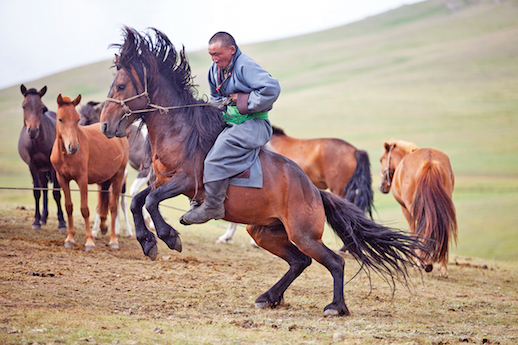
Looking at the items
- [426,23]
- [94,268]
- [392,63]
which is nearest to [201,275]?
[94,268]

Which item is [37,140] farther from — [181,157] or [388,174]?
[388,174]

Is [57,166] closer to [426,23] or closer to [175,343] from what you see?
[175,343]

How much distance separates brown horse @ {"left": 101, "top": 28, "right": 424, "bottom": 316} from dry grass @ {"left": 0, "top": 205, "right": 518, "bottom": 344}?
1.94ft

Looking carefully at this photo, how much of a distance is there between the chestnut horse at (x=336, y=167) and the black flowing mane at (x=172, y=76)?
5398 millimetres

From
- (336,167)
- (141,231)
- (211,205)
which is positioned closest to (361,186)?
(336,167)

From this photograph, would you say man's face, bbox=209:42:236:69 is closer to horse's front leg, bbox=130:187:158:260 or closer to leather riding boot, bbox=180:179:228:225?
leather riding boot, bbox=180:179:228:225

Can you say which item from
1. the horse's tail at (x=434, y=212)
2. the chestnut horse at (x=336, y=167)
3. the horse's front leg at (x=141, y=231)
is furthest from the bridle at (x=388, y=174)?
the horse's front leg at (x=141, y=231)

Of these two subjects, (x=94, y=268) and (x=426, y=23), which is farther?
(x=426, y=23)

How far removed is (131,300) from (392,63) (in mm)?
70553

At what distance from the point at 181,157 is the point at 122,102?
0.77 metres

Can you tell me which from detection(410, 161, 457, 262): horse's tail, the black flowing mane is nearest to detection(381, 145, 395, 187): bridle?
detection(410, 161, 457, 262): horse's tail

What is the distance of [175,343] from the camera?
3.48 m

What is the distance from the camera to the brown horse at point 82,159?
23.7 feet

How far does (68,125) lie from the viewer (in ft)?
23.6
